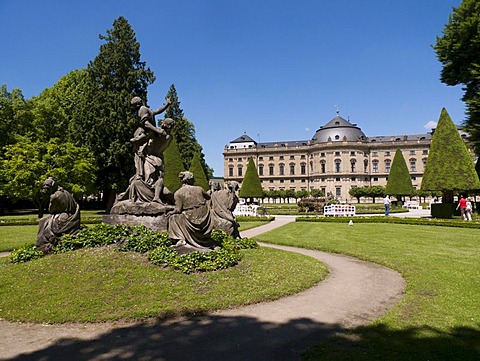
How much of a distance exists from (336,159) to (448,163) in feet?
172

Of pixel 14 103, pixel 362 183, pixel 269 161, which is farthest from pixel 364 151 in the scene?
pixel 14 103

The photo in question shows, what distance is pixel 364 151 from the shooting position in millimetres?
77812

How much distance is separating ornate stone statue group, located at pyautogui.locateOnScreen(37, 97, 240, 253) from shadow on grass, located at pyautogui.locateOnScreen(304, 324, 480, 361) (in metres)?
4.24

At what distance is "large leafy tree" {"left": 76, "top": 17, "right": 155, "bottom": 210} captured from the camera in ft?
90.4

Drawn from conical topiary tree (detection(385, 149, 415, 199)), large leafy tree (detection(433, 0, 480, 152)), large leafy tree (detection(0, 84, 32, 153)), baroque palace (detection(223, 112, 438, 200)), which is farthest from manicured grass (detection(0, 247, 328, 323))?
baroque palace (detection(223, 112, 438, 200))

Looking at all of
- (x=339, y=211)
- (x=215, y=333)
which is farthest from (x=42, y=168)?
(x=215, y=333)

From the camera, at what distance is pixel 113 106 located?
27781 mm

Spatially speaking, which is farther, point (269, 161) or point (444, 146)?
point (269, 161)

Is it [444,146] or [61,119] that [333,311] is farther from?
[61,119]

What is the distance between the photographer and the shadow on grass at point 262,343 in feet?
12.9

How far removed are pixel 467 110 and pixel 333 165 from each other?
5177 centimetres

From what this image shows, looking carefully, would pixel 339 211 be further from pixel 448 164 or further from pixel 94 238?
pixel 94 238

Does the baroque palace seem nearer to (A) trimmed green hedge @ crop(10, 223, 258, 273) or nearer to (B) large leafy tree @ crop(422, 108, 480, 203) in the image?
(B) large leafy tree @ crop(422, 108, 480, 203)

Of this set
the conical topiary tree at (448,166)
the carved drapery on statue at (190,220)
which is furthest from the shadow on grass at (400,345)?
the conical topiary tree at (448,166)
